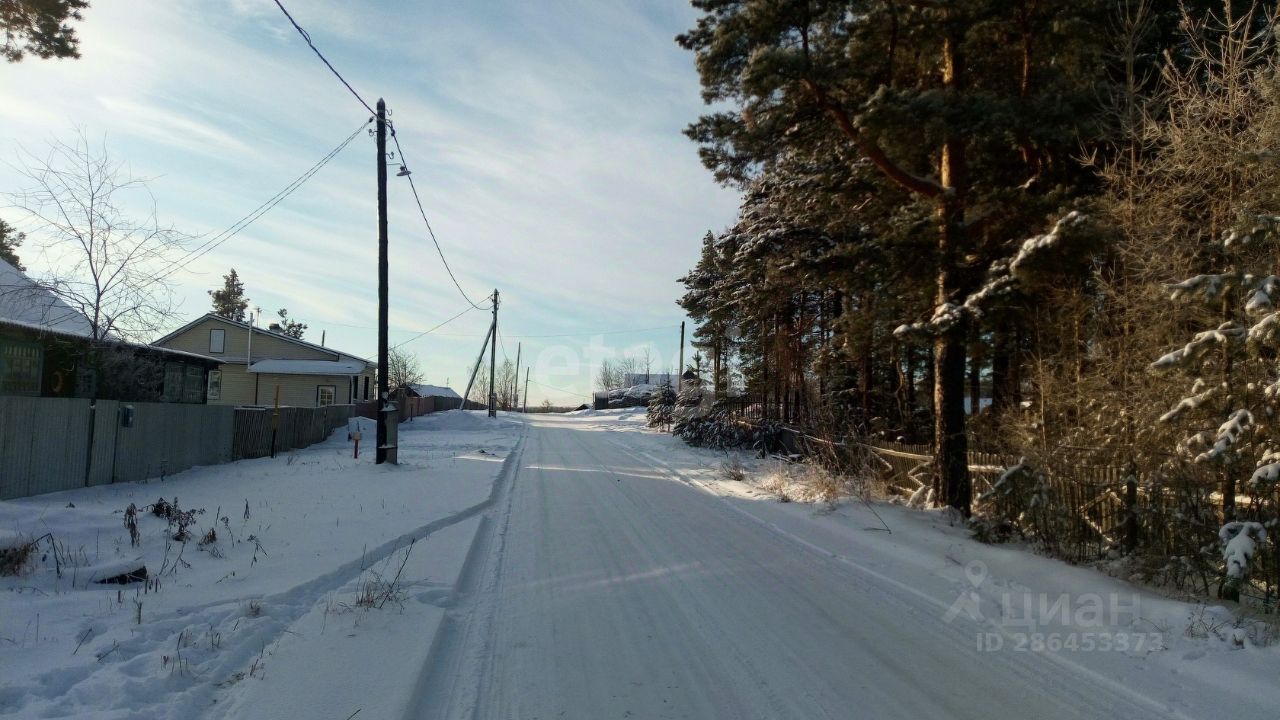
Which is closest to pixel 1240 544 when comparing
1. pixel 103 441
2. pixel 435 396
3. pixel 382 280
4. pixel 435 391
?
pixel 103 441

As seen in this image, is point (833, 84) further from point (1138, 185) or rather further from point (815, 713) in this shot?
point (815, 713)

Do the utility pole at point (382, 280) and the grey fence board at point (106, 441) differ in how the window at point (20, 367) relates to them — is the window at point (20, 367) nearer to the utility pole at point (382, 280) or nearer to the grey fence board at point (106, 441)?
the grey fence board at point (106, 441)

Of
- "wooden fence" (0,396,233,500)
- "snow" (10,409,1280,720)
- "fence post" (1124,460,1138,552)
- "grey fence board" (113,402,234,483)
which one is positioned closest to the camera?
"snow" (10,409,1280,720)

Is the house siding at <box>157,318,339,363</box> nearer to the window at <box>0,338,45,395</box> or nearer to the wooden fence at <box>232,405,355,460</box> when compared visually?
the wooden fence at <box>232,405,355,460</box>

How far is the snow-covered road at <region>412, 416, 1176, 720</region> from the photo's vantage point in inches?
180

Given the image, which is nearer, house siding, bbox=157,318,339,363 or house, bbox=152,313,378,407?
house, bbox=152,313,378,407

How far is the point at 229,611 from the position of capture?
228 inches

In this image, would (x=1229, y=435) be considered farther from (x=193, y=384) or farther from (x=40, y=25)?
(x=193, y=384)

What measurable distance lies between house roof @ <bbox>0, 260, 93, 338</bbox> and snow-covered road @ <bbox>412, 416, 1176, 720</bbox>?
40.1 ft

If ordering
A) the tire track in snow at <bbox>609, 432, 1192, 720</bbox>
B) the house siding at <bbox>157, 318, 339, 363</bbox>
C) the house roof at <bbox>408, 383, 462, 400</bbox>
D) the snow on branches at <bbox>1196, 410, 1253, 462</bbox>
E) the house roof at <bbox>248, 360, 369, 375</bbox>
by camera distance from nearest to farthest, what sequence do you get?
the tire track in snow at <bbox>609, 432, 1192, 720</bbox>
the snow on branches at <bbox>1196, 410, 1253, 462</bbox>
the house roof at <bbox>248, 360, 369, 375</bbox>
the house siding at <bbox>157, 318, 339, 363</bbox>
the house roof at <bbox>408, 383, 462, 400</bbox>

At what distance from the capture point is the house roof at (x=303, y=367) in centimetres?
3959

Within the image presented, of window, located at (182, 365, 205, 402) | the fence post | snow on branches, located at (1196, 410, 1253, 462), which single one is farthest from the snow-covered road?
window, located at (182, 365, 205, 402)

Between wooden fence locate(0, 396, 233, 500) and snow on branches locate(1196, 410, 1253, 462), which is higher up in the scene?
snow on branches locate(1196, 410, 1253, 462)

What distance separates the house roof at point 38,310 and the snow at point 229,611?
20.1 ft
